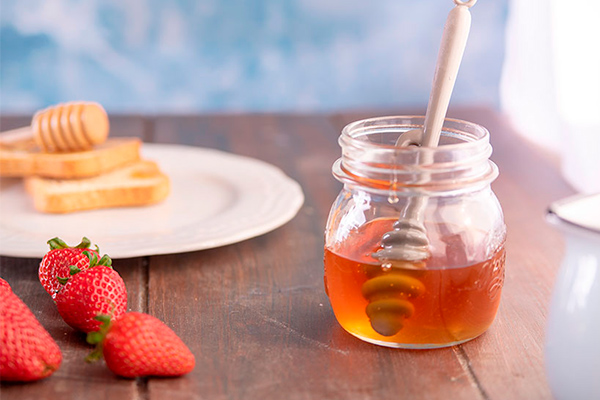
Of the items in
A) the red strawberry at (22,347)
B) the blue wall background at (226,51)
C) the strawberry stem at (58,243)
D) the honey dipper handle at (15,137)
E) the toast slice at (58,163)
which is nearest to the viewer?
the red strawberry at (22,347)

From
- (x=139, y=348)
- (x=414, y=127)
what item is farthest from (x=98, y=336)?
(x=414, y=127)

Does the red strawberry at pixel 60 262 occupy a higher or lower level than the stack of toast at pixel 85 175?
higher

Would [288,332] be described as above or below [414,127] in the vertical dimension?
below

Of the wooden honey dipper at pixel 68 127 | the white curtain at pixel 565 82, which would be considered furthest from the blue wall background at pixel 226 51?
the wooden honey dipper at pixel 68 127

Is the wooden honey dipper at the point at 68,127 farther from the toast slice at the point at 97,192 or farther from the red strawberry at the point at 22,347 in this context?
the red strawberry at the point at 22,347

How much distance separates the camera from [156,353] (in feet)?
2.61

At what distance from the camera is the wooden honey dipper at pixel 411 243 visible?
86 cm

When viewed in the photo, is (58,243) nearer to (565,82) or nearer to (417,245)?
(417,245)

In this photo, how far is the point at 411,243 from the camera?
880 millimetres

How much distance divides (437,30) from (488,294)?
9.15 ft

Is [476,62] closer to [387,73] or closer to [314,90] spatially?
[387,73]

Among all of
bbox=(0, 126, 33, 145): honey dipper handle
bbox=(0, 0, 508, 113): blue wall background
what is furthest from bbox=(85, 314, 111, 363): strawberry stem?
bbox=(0, 0, 508, 113): blue wall background

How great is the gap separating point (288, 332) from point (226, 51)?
8.72ft

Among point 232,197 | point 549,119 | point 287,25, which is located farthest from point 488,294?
point 287,25
